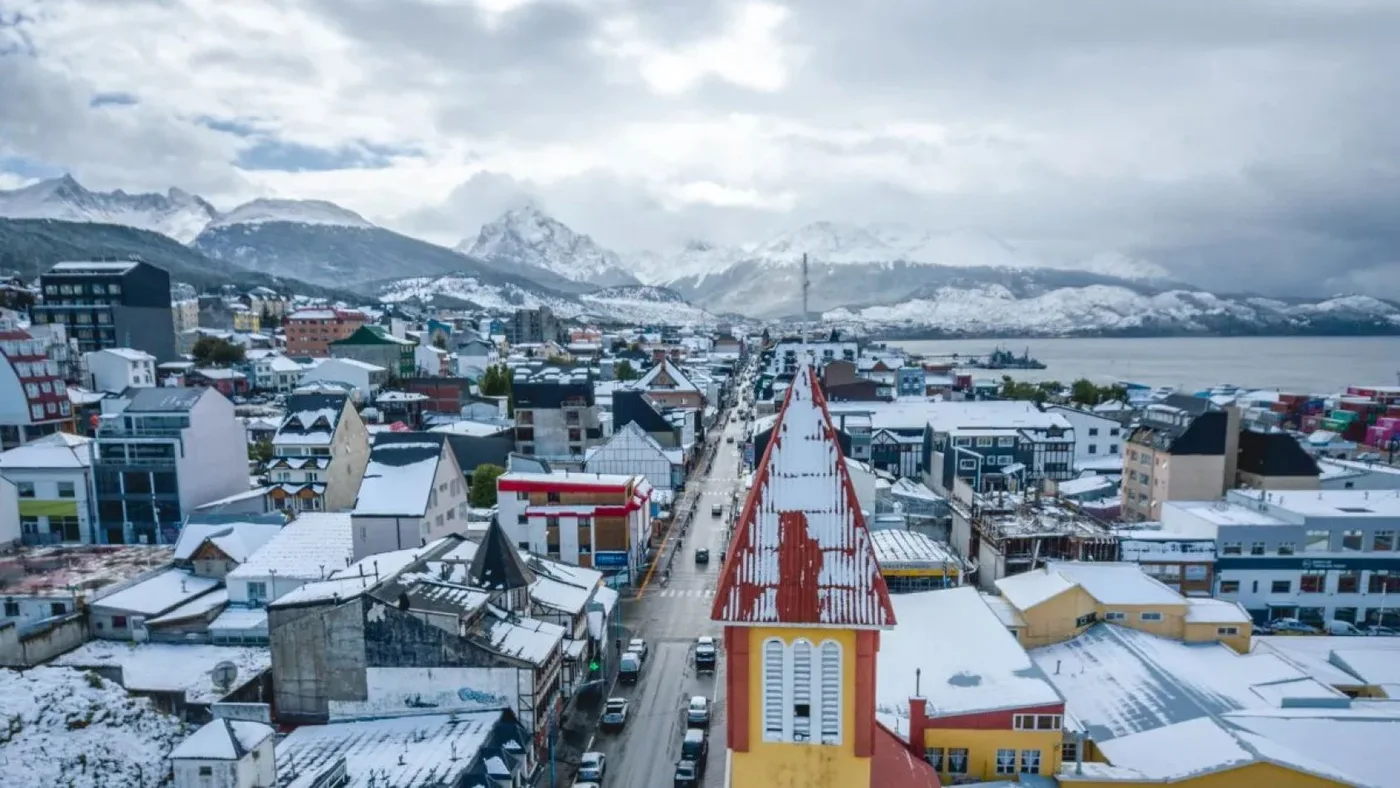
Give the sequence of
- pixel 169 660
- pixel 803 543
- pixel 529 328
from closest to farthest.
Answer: pixel 803 543 < pixel 169 660 < pixel 529 328

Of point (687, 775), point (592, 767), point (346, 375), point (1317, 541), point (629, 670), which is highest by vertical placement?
point (346, 375)

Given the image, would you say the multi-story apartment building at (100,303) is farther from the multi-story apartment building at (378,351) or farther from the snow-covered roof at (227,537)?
the snow-covered roof at (227,537)

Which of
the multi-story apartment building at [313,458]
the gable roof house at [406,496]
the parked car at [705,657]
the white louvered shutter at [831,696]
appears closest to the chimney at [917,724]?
the white louvered shutter at [831,696]

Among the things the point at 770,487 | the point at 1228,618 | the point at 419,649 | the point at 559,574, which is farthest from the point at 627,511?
the point at 770,487

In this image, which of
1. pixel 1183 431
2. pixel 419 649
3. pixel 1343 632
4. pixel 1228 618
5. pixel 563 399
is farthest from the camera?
pixel 563 399

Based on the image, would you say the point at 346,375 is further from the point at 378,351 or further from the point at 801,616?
the point at 801,616

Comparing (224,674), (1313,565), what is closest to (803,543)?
(224,674)

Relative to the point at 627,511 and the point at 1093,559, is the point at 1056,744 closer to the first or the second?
the point at 1093,559
